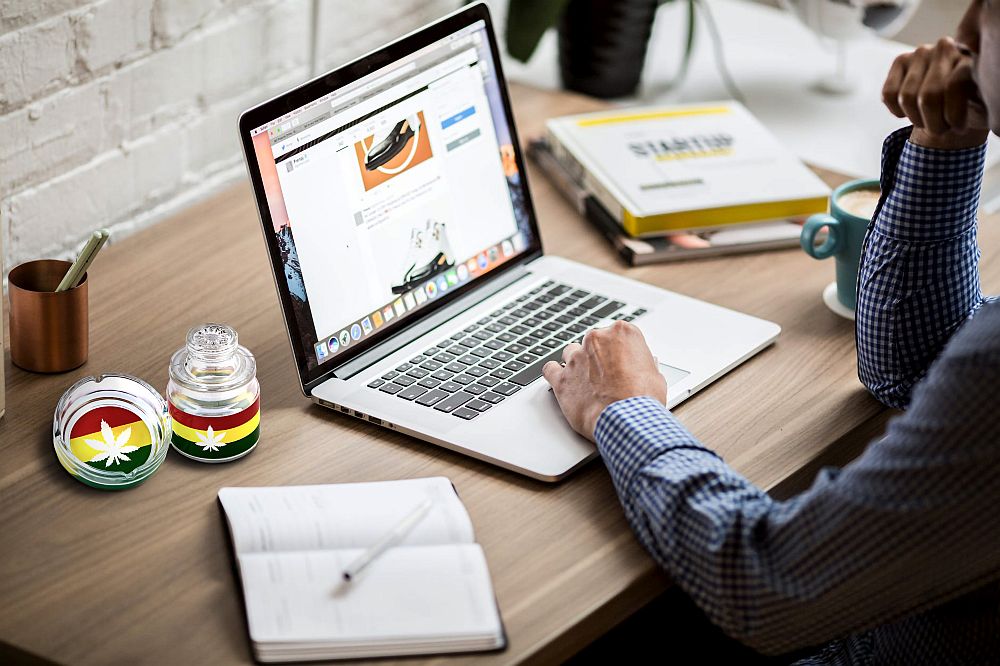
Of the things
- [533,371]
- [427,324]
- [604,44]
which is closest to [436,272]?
[427,324]

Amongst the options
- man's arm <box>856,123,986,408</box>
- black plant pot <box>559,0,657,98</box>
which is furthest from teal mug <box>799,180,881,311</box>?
black plant pot <box>559,0,657,98</box>

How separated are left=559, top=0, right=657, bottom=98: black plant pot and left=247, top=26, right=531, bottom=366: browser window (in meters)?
0.65

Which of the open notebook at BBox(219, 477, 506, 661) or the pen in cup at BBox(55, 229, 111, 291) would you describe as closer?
the open notebook at BBox(219, 477, 506, 661)

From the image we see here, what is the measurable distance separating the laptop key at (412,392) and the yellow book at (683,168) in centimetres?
42

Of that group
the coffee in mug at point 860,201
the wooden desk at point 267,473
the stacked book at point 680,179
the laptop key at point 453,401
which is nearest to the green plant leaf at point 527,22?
the stacked book at point 680,179

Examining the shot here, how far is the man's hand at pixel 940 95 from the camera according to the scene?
108 centimetres

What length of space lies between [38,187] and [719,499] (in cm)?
90

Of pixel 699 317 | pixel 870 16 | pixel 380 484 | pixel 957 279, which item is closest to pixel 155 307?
pixel 380 484

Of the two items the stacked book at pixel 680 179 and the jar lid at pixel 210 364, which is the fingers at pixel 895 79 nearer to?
the stacked book at pixel 680 179

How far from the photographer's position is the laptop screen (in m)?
1.10

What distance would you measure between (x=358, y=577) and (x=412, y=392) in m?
0.28

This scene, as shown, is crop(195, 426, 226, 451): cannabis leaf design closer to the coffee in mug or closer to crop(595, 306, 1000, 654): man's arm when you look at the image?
crop(595, 306, 1000, 654): man's arm

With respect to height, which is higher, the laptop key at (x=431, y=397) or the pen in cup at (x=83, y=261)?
the pen in cup at (x=83, y=261)

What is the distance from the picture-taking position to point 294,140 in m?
1.09
